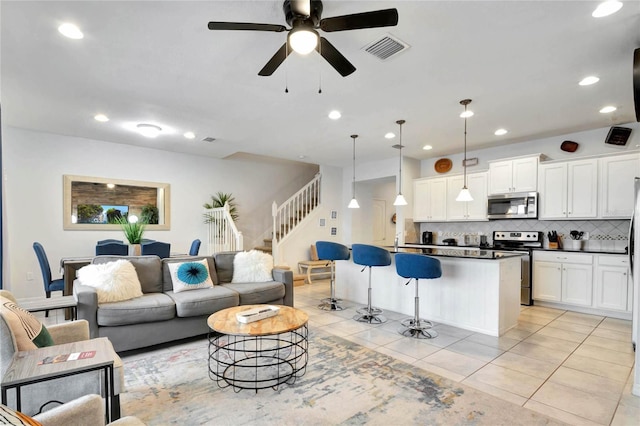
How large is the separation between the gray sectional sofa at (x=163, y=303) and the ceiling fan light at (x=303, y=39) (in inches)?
108

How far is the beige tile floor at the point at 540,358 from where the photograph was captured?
7.71 ft

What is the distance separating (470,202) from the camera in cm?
630

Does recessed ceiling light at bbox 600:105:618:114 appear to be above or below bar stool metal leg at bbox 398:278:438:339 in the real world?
above

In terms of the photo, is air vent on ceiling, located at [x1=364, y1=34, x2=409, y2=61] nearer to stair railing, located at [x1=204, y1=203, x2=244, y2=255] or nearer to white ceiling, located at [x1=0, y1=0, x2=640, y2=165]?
white ceiling, located at [x1=0, y1=0, x2=640, y2=165]

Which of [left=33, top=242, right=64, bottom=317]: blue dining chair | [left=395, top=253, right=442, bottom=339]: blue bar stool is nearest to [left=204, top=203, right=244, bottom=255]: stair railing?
[left=33, top=242, right=64, bottom=317]: blue dining chair

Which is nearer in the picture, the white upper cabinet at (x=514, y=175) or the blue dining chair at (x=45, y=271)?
the blue dining chair at (x=45, y=271)

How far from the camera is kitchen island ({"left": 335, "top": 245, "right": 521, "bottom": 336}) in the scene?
3.75m

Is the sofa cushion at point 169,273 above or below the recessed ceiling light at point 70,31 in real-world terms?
below

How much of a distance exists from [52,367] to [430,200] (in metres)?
6.61

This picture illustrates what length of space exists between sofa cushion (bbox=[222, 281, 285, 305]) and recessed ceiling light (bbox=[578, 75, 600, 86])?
13.8ft

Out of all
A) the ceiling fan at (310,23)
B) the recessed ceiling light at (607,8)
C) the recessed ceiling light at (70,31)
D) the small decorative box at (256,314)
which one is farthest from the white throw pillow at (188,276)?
the recessed ceiling light at (607,8)

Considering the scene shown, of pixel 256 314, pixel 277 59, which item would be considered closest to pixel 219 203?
pixel 256 314

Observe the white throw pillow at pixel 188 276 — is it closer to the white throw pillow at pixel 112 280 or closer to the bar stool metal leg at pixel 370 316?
the white throw pillow at pixel 112 280

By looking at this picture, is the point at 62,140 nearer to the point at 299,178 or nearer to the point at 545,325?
the point at 299,178
